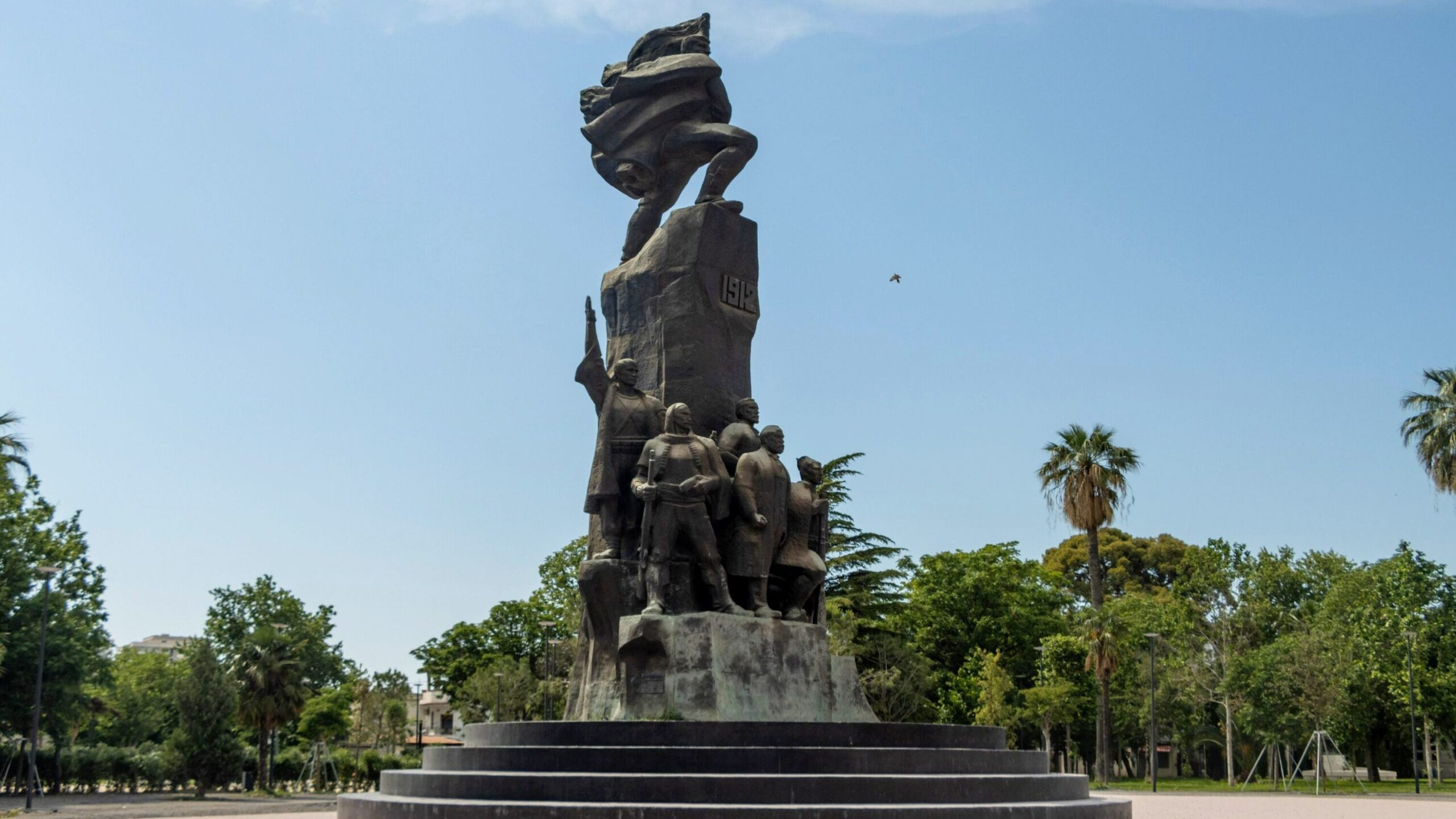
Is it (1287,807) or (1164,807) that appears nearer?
(1164,807)

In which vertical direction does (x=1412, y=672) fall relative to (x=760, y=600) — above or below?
below

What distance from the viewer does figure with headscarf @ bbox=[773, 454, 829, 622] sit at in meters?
13.1

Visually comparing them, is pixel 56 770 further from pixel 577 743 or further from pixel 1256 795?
pixel 577 743

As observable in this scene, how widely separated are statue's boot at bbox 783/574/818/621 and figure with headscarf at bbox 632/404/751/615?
83cm

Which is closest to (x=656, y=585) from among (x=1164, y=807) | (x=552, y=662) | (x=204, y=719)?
(x=1164, y=807)

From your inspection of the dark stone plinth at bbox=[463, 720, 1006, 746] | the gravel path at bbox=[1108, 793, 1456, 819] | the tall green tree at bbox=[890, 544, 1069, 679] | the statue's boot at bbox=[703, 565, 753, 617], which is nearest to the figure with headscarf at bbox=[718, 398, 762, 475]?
the statue's boot at bbox=[703, 565, 753, 617]

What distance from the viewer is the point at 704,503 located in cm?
1243

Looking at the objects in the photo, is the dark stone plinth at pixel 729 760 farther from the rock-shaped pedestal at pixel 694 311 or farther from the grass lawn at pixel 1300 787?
the grass lawn at pixel 1300 787

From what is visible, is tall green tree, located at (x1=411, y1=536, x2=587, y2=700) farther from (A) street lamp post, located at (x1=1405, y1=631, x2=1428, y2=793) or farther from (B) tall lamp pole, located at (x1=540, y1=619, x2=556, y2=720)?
(A) street lamp post, located at (x1=1405, y1=631, x2=1428, y2=793)

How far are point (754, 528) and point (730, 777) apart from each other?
138 inches

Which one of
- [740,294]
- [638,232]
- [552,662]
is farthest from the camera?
[552,662]

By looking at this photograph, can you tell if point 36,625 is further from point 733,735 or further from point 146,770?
point 733,735

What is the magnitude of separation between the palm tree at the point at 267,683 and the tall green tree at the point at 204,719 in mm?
537

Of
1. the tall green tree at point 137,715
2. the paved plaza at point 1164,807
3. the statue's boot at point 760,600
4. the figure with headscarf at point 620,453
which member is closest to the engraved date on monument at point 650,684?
the statue's boot at point 760,600
